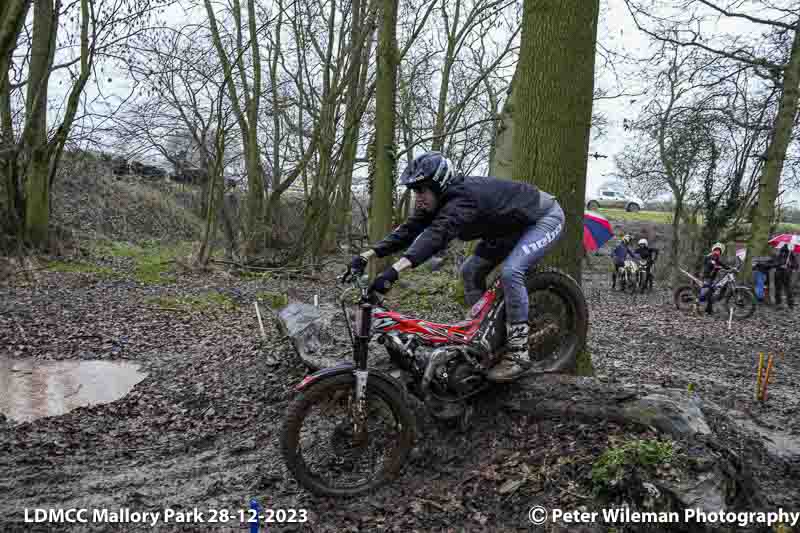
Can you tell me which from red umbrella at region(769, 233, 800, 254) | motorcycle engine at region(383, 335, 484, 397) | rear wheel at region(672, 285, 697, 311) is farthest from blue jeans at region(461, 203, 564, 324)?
red umbrella at region(769, 233, 800, 254)

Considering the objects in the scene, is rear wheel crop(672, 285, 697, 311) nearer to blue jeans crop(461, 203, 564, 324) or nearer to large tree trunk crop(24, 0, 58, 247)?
blue jeans crop(461, 203, 564, 324)

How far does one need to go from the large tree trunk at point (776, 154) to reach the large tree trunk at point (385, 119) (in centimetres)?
1074

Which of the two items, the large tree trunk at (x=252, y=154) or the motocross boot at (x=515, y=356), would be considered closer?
the motocross boot at (x=515, y=356)

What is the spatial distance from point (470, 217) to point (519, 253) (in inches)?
22.9

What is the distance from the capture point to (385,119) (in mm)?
11703

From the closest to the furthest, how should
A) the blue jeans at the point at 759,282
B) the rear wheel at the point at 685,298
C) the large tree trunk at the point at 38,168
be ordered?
the large tree trunk at the point at 38,168 → the rear wheel at the point at 685,298 → the blue jeans at the point at 759,282

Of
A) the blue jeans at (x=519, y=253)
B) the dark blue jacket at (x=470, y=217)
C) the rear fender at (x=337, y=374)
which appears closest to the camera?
the rear fender at (x=337, y=374)

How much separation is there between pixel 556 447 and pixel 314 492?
160 cm

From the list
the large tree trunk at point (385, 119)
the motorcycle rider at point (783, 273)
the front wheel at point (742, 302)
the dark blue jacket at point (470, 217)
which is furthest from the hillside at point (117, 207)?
the motorcycle rider at point (783, 273)

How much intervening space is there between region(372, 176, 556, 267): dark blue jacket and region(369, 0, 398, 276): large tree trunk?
7581 mm

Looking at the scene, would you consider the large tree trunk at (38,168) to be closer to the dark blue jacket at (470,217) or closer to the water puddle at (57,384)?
the water puddle at (57,384)

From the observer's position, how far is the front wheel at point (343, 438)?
355 centimetres

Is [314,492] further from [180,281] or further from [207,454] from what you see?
[180,281]

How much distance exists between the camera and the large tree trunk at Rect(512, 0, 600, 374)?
486cm
